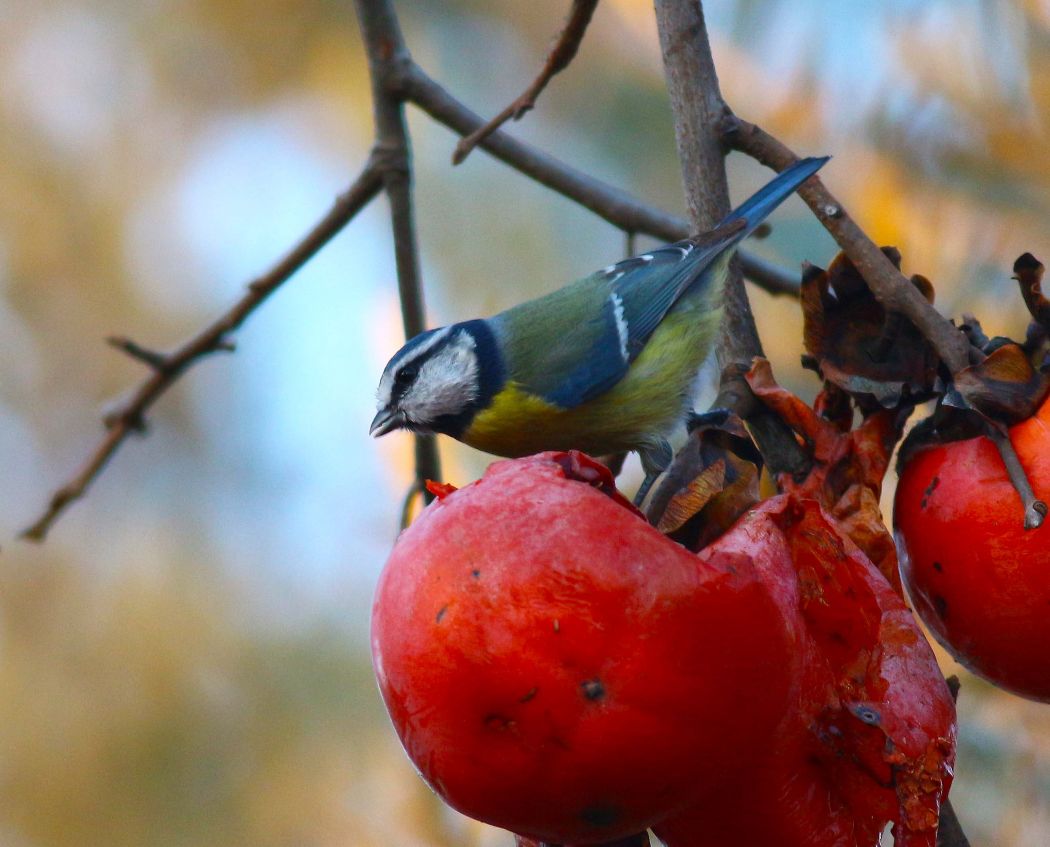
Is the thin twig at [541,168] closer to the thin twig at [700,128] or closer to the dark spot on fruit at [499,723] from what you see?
the thin twig at [700,128]

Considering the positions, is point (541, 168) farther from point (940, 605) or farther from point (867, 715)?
point (867, 715)

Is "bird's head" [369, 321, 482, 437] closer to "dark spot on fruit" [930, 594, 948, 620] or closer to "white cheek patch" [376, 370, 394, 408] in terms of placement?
"white cheek patch" [376, 370, 394, 408]

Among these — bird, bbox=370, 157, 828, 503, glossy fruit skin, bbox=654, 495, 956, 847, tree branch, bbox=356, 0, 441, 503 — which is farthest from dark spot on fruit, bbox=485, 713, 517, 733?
bird, bbox=370, 157, 828, 503

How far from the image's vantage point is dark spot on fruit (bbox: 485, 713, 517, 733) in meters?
0.92

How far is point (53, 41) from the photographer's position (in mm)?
4070

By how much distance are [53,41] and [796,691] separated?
385 centimetres

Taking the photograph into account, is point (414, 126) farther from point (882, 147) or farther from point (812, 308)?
point (812, 308)

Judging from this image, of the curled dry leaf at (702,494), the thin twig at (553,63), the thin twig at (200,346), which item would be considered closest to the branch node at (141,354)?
the thin twig at (200,346)

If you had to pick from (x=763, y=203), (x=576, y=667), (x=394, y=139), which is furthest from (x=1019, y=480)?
(x=763, y=203)

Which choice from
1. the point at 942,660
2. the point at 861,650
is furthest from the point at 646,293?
the point at 861,650

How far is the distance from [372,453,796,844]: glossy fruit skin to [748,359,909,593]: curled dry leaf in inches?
11.2

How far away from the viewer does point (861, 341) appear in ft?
4.50

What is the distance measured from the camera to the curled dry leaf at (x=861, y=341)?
4.36 feet

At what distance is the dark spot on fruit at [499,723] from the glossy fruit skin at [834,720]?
0.70ft
